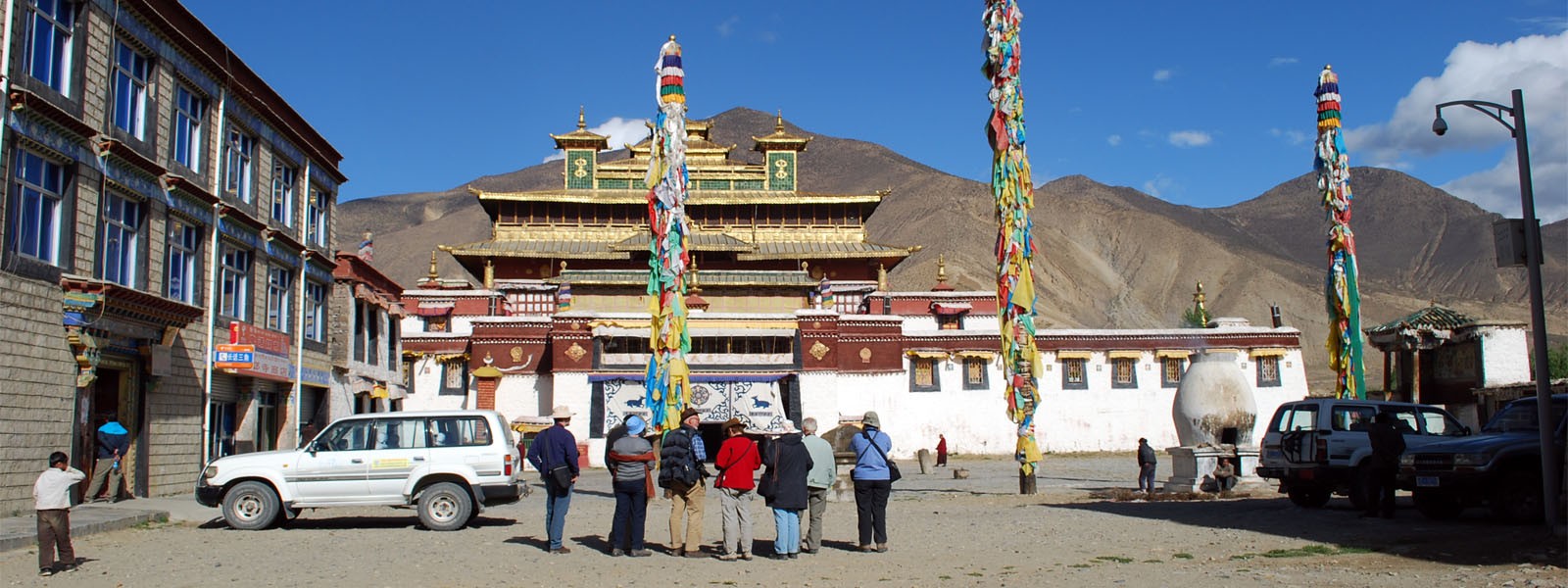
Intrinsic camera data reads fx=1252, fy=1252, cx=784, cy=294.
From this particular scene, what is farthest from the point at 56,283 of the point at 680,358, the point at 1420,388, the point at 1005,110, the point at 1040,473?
the point at 1420,388

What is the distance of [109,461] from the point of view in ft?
62.3

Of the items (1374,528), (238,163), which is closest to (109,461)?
(238,163)

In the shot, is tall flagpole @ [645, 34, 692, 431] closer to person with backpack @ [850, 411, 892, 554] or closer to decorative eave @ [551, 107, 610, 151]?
person with backpack @ [850, 411, 892, 554]

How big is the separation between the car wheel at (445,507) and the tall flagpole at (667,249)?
755cm

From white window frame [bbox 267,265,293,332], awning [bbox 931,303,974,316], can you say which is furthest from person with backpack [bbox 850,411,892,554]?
awning [bbox 931,303,974,316]

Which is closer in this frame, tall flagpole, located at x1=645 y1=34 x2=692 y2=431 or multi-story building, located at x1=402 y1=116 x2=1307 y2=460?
tall flagpole, located at x1=645 y1=34 x2=692 y2=431

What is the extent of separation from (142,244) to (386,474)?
8.07m

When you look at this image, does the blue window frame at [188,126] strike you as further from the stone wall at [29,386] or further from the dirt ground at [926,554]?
the dirt ground at [926,554]

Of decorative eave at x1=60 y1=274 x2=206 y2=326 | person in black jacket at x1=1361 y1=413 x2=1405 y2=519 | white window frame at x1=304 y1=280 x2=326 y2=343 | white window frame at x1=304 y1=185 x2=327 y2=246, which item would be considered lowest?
person in black jacket at x1=1361 y1=413 x2=1405 y2=519

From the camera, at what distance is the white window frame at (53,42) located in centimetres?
1708

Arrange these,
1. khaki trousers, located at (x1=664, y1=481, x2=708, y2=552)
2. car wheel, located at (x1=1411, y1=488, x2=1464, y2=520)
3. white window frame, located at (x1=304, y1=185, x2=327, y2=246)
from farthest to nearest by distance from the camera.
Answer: white window frame, located at (x1=304, y1=185, x2=327, y2=246) → car wheel, located at (x1=1411, y1=488, x2=1464, y2=520) → khaki trousers, located at (x1=664, y1=481, x2=708, y2=552)

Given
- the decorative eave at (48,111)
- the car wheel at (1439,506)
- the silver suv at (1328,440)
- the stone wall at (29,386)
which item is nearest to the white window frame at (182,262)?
the decorative eave at (48,111)

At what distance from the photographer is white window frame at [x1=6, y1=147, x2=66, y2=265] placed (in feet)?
55.5

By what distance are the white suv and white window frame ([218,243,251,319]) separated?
9365mm
